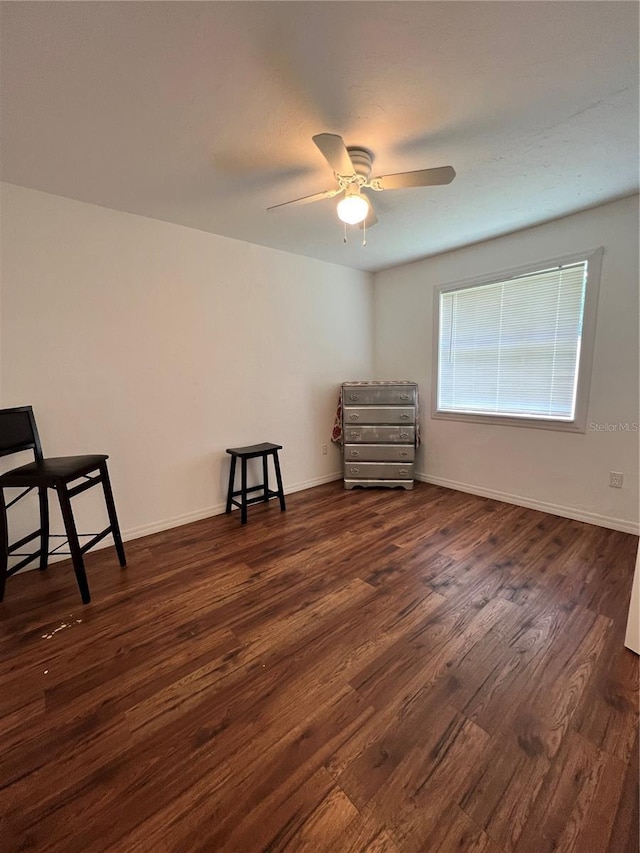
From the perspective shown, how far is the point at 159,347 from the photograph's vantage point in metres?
2.64

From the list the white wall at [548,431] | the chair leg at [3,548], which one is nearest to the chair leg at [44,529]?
the chair leg at [3,548]

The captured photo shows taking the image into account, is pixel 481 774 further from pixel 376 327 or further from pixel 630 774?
pixel 376 327

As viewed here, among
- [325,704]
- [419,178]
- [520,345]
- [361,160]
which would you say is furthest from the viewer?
[520,345]

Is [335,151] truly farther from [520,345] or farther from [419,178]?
[520,345]

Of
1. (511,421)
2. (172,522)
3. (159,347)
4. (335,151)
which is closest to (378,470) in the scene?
(511,421)

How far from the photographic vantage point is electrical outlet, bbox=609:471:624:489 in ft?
8.38

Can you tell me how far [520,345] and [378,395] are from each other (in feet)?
4.34

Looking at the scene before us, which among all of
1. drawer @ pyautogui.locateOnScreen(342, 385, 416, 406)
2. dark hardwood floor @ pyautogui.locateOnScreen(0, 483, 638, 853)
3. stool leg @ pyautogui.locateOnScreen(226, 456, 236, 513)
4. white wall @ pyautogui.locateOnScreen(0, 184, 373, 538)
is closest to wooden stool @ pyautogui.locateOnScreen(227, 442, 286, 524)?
stool leg @ pyautogui.locateOnScreen(226, 456, 236, 513)

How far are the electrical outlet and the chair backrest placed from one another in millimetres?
3888

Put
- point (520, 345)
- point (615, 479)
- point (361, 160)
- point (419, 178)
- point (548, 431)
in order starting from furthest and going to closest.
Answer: point (520, 345) < point (548, 431) < point (615, 479) < point (361, 160) < point (419, 178)

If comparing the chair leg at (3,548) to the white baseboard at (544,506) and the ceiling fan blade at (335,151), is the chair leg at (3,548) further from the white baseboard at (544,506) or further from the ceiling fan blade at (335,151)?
the white baseboard at (544,506)

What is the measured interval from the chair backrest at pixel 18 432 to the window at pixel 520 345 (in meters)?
3.36

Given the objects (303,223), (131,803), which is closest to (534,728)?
(131,803)

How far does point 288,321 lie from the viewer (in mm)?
3369
